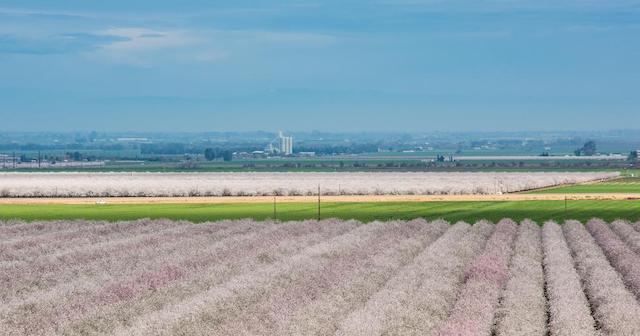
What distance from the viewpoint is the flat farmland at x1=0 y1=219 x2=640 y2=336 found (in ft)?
58.7

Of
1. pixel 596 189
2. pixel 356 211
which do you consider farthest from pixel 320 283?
pixel 596 189

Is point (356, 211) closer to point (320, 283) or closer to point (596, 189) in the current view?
point (320, 283)

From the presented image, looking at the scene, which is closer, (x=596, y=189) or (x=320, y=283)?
(x=320, y=283)

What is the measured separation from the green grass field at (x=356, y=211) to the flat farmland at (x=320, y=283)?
1231 centimetres

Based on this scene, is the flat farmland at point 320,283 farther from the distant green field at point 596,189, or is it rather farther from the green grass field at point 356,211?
the distant green field at point 596,189

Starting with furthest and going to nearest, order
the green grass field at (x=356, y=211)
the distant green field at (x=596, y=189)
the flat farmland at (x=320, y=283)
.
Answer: the distant green field at (x=596, y=189) → the green grass field at (x=356, y=211) → the flat farmland at (x=320, y=283)

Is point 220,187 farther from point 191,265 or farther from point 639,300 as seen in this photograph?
point 639,300

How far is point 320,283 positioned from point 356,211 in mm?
31740

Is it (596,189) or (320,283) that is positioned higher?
(320,283)

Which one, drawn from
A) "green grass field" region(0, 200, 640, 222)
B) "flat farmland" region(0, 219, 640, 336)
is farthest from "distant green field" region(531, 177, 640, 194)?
"flat farmland" region(0, 219, 640, 336)

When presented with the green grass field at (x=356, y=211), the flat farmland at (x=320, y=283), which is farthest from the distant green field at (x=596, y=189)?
the flat farmland at (x=320, y=283)

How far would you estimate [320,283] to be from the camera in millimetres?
22875

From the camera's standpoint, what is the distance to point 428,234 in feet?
121

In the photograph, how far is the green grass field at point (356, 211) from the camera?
50.1m
